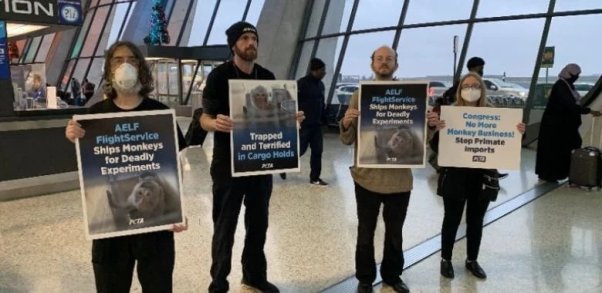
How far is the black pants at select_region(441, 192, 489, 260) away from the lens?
2830mm

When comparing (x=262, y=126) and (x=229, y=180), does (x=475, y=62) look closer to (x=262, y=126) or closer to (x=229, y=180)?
(x=262, y=126)

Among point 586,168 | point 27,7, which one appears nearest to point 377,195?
point 586,168

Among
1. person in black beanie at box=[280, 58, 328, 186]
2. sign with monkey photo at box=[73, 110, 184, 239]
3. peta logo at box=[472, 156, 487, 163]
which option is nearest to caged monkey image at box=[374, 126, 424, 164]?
peta logo at box=[472, 156, 487, 163]

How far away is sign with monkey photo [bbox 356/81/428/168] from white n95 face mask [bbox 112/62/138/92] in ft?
3.95

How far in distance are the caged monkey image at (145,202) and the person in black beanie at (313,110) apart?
3644mm

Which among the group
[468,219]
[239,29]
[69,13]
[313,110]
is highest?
[69,13]

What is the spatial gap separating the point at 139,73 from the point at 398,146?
1.36 m

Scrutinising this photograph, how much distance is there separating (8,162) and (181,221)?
458 cm

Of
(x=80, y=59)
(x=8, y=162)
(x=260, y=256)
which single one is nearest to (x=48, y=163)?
(x=8, y=162)

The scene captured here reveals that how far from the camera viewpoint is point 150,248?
5.97 ft

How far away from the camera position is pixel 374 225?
261cm

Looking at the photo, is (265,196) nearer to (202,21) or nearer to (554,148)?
(554,148)

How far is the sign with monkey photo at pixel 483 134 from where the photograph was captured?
8.98 ft

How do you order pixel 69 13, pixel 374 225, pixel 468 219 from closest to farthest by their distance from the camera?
1. pixel 374 225
2. pixel 468 219
3. pixel 69 13
